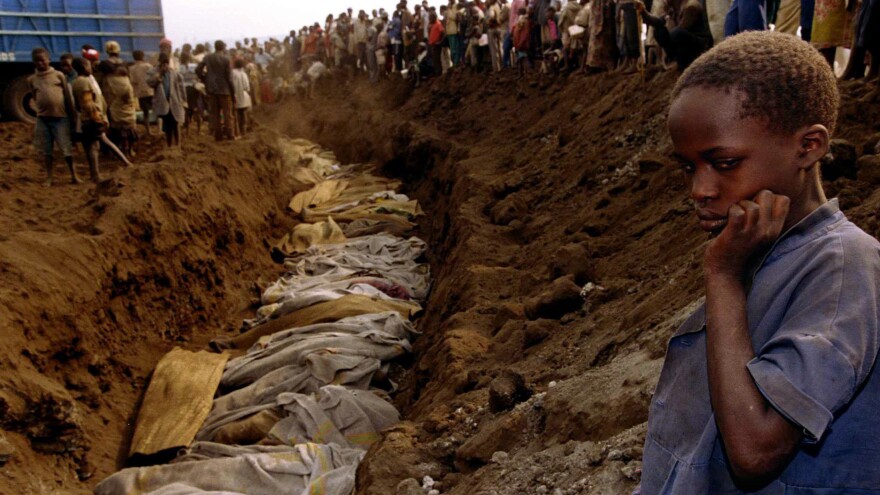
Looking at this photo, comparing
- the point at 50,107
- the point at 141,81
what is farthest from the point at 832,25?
the point at 141,81

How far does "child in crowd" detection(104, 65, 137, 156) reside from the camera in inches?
450

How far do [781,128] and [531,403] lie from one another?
109 inches

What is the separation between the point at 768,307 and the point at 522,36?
13.9 metres

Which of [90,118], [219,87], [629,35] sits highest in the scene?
[629,35]

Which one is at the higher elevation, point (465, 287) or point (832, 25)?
point (832, 25)

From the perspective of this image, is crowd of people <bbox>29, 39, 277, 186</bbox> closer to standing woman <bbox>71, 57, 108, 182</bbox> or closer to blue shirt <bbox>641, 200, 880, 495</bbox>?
standing woman <bbox>71, 57, 108, 182</bbox>

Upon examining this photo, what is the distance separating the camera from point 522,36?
1462 cm

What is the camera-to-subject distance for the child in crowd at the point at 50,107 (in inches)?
391

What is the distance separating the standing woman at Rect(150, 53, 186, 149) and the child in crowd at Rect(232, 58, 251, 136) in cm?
209

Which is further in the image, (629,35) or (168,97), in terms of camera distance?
(168,97)

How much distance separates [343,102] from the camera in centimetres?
2305

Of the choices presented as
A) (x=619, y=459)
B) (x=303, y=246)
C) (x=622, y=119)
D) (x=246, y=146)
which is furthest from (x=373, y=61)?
(x=619, y=459)

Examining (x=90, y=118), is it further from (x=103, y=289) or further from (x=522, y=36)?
(x=522, y=36)

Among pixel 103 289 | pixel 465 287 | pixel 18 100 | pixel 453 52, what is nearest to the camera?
pixel 103 289
